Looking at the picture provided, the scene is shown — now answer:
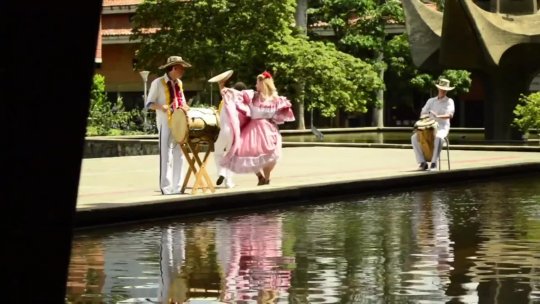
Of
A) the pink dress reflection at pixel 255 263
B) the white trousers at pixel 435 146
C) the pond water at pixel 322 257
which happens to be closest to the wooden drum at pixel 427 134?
the white trousers at pixel 435 146

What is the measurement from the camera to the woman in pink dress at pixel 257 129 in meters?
17.5

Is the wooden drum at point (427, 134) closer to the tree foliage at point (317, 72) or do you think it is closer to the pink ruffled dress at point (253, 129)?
the pink ruffled dress at point (253, 129)

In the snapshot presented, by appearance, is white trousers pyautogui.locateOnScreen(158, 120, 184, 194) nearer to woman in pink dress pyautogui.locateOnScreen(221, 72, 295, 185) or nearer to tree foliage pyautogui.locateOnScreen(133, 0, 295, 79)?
woman in pink dress pyautogui.locateOnScreen(221, 72, 295, 185)

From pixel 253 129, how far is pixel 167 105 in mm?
2367

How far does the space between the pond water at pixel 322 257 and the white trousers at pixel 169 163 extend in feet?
4.66

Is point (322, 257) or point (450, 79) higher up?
point (450, 79)

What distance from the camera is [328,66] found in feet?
150

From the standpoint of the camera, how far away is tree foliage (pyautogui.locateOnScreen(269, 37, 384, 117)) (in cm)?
4512

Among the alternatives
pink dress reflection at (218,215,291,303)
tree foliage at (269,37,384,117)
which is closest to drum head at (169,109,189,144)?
pink dress reflection at (218,215,291,303)

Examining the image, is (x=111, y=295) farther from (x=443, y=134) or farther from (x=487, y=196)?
(x=443, y=134)

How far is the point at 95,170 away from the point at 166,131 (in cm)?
696

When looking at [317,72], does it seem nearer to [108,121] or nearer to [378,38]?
[108,121]

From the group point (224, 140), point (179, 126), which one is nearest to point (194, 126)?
point (179, 126)

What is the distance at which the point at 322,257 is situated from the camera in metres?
10.2
